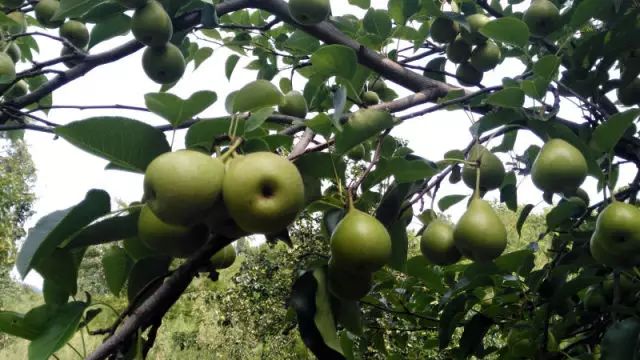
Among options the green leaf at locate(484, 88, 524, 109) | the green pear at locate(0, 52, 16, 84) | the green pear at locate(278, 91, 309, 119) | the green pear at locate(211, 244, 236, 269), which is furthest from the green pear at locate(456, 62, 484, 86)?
the green pear at locate(0, 52, 16, 84)

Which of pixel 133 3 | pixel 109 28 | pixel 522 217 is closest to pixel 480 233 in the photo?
pixel 522 217

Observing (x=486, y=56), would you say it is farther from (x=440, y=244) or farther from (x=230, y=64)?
(x=230, y=64)

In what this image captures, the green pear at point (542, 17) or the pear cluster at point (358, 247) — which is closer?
the pear cluster at point (358, 247)

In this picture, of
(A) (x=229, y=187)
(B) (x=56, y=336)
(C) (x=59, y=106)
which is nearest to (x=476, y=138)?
(A) (x=229, y=187)

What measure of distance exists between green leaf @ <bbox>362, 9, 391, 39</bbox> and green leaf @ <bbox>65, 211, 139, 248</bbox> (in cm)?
103

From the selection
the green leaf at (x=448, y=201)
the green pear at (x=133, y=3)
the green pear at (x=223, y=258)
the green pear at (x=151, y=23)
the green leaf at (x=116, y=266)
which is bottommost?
the green leaf at (x=448, y=201)

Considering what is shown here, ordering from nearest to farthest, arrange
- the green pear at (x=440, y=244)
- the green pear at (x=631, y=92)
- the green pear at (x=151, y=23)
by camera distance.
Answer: the green pear at (x=440, y=244) → the green pear at (x=151, y=23) → the green pear at (x=631, y=92)

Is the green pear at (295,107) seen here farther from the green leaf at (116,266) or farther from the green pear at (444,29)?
the green leaf at (116,266)

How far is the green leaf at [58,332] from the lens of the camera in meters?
0.74

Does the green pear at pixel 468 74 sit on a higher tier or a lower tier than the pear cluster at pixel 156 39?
lower

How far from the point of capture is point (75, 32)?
1963mm

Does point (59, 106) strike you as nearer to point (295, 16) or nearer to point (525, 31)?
point (295, 16)

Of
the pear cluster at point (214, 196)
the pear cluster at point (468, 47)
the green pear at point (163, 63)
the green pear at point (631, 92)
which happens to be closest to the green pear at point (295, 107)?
the green pear at point (163, 63)

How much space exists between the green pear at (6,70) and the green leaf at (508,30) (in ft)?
4.45
